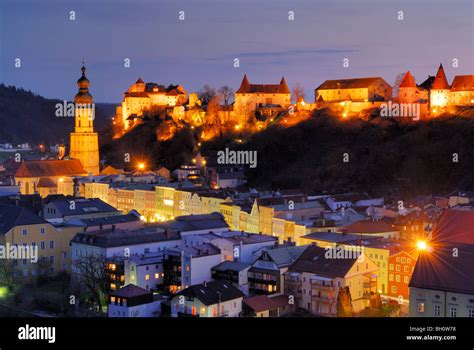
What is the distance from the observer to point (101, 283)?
39.0 ft

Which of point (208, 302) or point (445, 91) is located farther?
point (445, 91)

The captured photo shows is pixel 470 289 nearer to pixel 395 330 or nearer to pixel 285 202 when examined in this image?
pixel 395 330

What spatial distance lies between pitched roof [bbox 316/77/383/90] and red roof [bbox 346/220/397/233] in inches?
518

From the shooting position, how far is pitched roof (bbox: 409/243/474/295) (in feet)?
28.7

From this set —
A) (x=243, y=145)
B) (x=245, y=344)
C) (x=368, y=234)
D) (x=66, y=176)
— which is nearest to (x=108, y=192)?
(x=66, y=176)

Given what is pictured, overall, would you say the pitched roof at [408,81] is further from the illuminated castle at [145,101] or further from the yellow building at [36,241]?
the yellow building at [36,241]

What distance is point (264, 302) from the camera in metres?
10.8

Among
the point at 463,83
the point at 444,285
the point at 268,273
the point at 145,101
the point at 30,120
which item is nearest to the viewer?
the point at 444,285

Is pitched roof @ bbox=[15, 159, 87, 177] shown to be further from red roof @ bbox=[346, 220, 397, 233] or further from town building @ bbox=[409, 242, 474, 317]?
town building @ bbox=[409, 242, 474, 317]

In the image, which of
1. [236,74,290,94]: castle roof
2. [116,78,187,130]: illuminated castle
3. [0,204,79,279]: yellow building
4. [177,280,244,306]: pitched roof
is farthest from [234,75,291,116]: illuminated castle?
[177,280,244,306]: pitched roof

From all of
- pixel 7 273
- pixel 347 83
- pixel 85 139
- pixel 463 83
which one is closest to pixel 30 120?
pixel 85 139

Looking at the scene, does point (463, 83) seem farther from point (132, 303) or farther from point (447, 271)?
point (132, 303)

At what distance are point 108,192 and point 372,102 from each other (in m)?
10.1

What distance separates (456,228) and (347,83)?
17807 millimetres
